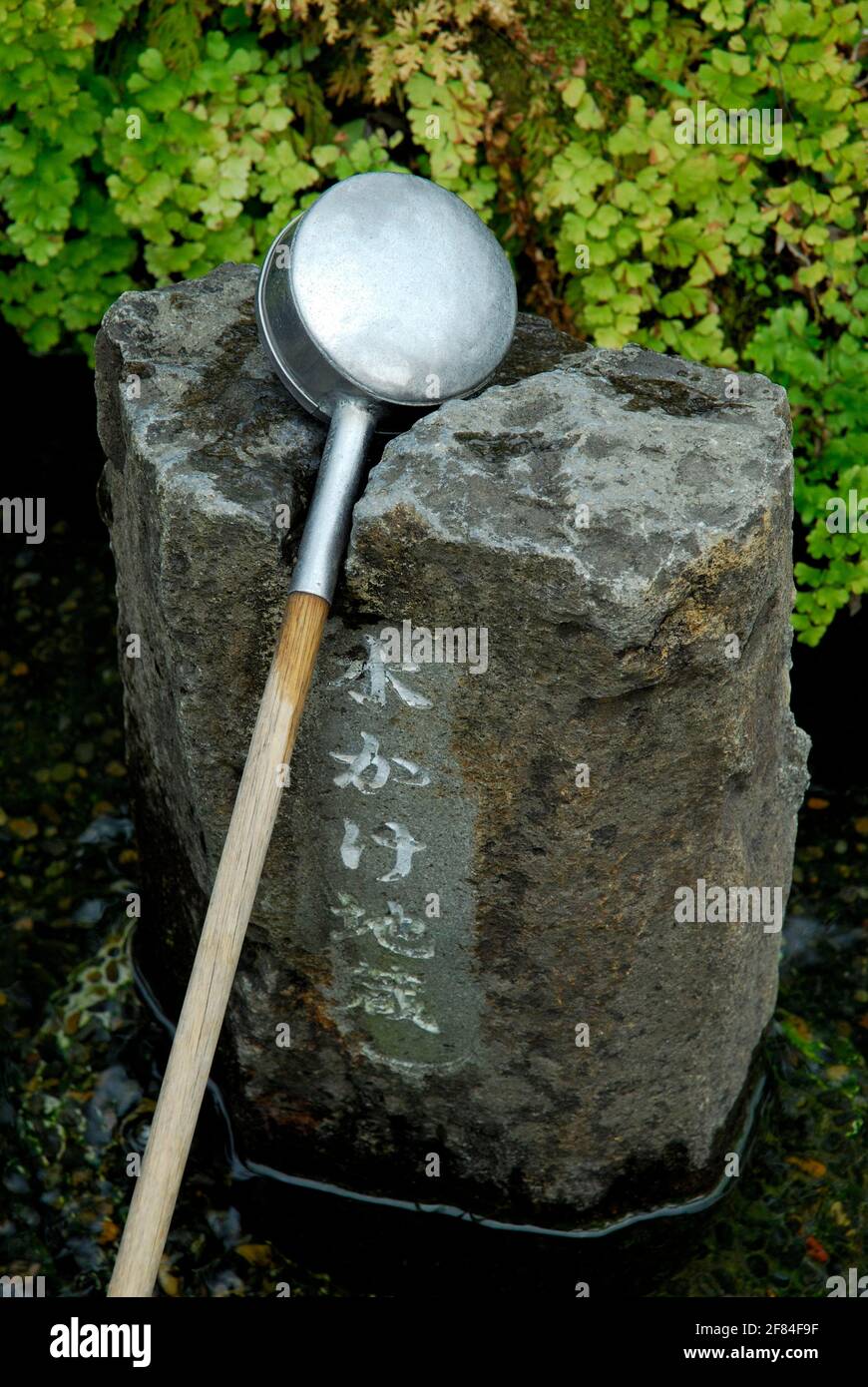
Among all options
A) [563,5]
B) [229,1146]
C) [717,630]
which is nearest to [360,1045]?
[229,1146]

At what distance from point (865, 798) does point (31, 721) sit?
8.33 feet

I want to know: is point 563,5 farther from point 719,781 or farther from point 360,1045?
point 360,1045

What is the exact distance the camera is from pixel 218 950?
2.53 metres

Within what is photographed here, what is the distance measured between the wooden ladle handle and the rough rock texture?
0.21 metres

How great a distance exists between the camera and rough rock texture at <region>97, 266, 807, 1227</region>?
104 inches

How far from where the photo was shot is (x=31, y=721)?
4602 mm

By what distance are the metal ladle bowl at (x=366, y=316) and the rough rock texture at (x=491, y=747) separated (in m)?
0.07

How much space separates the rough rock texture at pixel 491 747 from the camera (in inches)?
104
